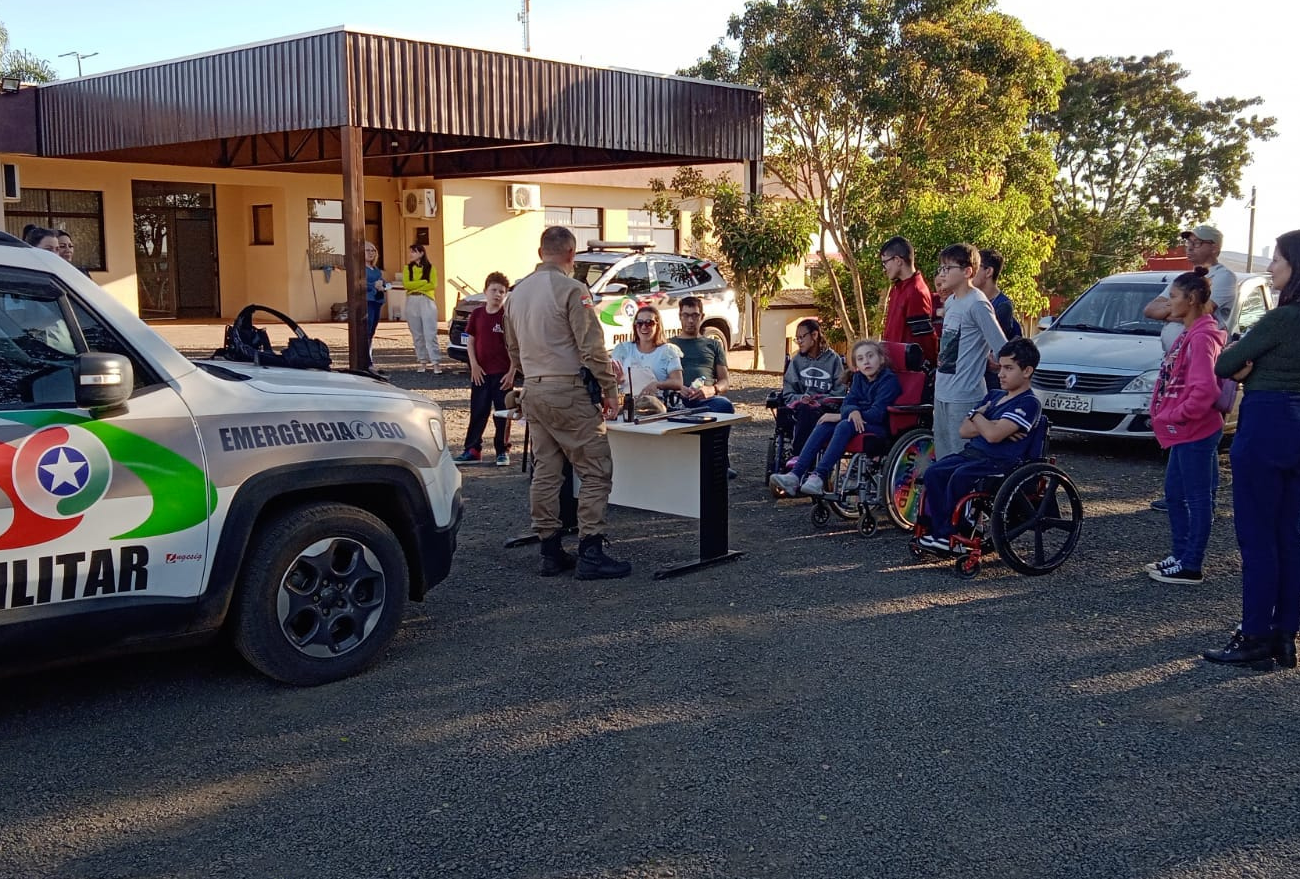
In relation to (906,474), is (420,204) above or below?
above

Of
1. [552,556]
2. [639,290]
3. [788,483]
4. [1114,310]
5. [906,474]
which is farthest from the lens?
[639,290]

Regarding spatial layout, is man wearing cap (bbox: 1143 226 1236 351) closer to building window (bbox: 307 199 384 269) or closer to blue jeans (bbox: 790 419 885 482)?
blue jeans (bbox: 790 419 885 482)

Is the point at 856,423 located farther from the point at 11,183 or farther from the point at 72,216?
the point at 72,216

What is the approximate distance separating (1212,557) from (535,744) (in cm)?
501

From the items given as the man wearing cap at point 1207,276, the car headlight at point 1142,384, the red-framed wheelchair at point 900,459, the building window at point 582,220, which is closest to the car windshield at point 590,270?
the car headlight at point 1142,384

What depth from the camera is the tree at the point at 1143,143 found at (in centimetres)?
3597

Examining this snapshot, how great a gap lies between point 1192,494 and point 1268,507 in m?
1.56

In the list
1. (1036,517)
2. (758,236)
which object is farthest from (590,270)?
(1036,517)

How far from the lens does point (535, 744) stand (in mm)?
A: 4742

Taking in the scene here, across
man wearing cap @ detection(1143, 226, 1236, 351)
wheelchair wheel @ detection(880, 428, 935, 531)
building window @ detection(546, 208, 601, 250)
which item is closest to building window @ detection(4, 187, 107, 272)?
building window @ detection(546, 208, 601, 250)

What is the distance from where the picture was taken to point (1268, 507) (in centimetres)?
548

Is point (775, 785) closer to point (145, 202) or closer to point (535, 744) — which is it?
point (535, 744)

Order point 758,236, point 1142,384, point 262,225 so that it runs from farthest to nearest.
Answer: point 262,225 → point 758,236 → point 1142,384

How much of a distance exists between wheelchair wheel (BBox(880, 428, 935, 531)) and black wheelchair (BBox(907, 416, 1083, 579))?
68cm
